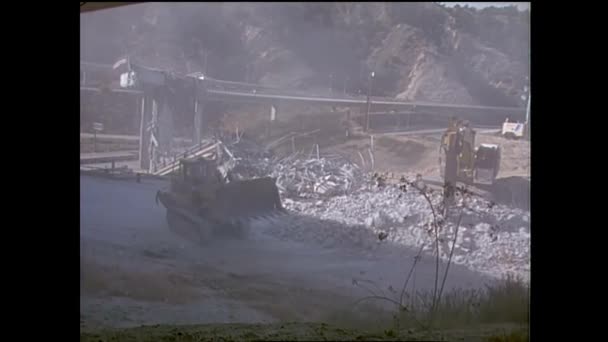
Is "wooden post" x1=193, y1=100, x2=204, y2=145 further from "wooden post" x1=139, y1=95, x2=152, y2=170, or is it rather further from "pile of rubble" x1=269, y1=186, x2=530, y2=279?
"pile of rubble" x1=269, y1=186, x2=530, y2=279

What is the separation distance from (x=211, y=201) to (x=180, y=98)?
0.88m

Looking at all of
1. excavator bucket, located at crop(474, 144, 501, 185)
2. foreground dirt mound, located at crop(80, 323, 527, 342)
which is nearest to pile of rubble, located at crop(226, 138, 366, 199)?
excavator bucket, located at crop(474, 144, 501, 185)

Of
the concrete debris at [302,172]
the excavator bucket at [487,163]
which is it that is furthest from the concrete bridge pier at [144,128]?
the excavator bucket at [487,163]

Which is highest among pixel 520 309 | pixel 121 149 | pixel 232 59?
pixel 232 59

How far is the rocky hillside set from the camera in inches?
205

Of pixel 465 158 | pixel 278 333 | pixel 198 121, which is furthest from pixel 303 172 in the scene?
pixel 278 333

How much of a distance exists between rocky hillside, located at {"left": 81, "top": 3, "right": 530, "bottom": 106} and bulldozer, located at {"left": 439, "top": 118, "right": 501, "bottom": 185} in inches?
12.9

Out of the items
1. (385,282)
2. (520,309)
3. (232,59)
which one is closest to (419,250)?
(385,282)

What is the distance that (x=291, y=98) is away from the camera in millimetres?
5379
